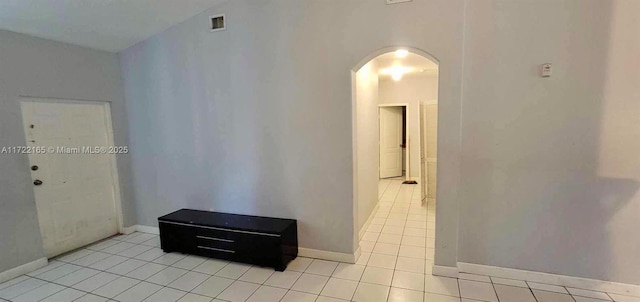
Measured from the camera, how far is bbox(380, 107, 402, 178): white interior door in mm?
7502

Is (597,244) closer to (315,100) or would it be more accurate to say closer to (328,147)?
(328,147)

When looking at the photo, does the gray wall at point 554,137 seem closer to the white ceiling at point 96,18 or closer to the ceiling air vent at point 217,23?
the ceiling air vent at point 217,23

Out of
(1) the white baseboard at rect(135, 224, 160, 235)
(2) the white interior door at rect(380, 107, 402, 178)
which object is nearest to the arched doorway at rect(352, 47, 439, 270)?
(2) the white interior door at rect(380, 107, 402, 178)

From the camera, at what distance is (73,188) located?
374 cm

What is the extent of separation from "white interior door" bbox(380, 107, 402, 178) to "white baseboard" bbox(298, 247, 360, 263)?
4529 millimetres

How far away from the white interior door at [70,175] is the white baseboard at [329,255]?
2.91 meters

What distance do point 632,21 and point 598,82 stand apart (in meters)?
0.49

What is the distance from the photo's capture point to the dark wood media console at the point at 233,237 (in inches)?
120

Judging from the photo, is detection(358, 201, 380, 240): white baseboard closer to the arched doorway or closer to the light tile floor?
the arched doorway

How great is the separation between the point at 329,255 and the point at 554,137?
244cm

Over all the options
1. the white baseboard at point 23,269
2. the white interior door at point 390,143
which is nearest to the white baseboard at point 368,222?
the white interior door at point 390,143

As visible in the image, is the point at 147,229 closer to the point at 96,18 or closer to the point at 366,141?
the point at 96,18

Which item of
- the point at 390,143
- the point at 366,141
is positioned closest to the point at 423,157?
the point at 366,141

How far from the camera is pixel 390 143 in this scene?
7.66 metres
